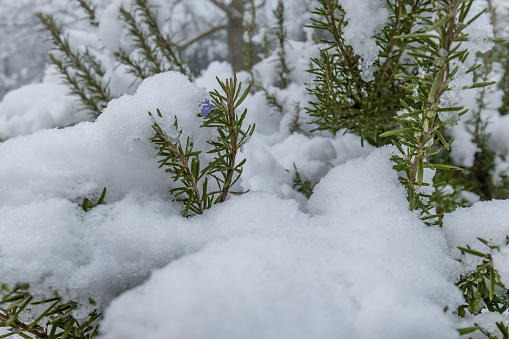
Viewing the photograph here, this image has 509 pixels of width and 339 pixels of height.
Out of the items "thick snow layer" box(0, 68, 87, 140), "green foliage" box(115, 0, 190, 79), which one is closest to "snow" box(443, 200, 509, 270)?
"green foliage" box(115, 0, 190, 79)

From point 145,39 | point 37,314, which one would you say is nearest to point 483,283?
point 37,314

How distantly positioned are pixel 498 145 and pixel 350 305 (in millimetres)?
1371

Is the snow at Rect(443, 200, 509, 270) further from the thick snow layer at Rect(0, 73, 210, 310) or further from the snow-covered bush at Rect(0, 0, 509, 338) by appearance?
the thick snow layer at Rect(0, 73, 210, 310)

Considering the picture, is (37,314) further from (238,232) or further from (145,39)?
(145,39)

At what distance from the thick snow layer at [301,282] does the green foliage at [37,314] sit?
5.4 inches

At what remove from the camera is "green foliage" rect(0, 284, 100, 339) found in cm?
43

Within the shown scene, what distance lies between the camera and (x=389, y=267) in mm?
466

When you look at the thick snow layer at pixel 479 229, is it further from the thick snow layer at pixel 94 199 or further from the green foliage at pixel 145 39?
the green foliage at pixel 145 39

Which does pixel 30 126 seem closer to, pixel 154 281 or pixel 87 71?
pixel 87 71

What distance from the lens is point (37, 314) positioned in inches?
20.5

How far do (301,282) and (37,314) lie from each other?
44cm

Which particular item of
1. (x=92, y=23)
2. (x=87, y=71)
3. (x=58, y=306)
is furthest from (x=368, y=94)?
(x=92, y=23)

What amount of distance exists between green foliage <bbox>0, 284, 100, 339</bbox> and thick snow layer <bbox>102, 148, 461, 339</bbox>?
0.45ft

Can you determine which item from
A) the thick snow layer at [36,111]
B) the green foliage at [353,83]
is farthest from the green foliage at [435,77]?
the thick snow layer at [36,111]
